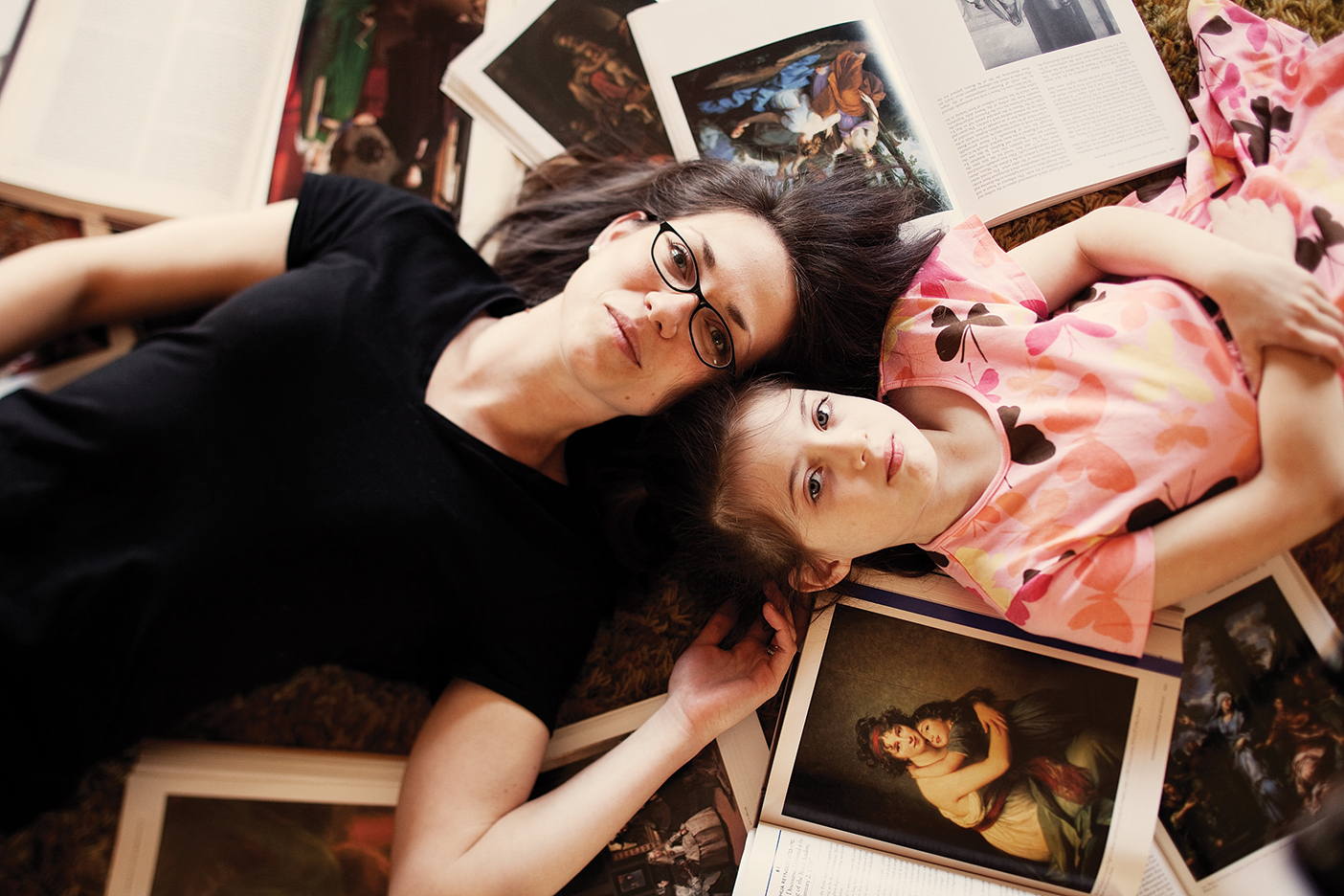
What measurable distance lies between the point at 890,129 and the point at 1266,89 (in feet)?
1.88

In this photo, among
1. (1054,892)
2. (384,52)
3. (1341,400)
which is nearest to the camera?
(1341,400)

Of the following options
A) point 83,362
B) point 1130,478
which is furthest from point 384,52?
point 1130,478

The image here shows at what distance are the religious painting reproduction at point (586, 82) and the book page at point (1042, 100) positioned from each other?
50cm

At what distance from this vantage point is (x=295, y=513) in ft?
3.44

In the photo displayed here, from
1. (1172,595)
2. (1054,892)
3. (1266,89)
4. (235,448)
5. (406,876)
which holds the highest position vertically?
(1266,89)

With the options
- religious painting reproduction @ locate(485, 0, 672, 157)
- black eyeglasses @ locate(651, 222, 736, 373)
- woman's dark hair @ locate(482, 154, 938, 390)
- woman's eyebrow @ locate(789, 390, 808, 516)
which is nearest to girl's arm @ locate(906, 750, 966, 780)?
woman's eyebrow @ locate(789, 390, 808, 516)

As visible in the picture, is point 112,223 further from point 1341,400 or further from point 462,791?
point 1341,400

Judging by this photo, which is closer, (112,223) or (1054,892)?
(1054,892)

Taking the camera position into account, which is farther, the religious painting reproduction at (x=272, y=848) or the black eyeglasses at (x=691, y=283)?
the religious painting reproduction at (x=272, y=848)

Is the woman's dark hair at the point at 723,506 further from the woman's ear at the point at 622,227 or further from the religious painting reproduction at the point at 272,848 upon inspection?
the religious painting reproduction at the point at 272,848

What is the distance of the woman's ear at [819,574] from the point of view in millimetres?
1115

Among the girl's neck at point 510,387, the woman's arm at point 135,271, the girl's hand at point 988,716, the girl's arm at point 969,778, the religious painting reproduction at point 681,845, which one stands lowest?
the religious painting reproduction at point 681,845

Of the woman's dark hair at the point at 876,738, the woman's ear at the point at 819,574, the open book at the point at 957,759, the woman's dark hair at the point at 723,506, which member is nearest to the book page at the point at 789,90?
the woman's dark hair at the point at 723,506

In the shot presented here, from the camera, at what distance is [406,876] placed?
3.40 feet
